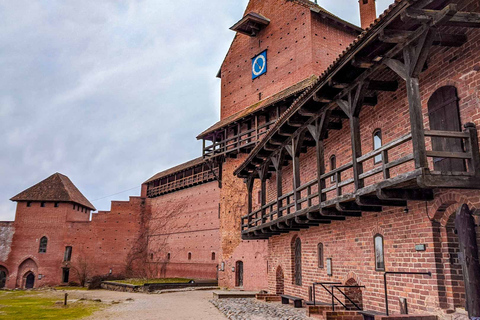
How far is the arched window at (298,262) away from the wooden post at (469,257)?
8.27 metres

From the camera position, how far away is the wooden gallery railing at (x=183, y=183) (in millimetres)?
31344

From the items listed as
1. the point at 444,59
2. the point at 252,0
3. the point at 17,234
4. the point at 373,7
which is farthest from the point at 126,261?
the point at 444,59

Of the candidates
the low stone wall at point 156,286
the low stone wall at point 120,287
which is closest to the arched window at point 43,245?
the low stone wall at point 120,287

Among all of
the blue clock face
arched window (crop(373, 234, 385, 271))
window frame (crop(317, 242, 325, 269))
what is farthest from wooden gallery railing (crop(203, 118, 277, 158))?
arched window (crop(373, 234, 385, 271))

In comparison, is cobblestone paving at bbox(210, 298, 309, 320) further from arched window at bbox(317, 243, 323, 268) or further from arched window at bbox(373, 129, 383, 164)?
arched window at bbox(373, 129, 383, 164)

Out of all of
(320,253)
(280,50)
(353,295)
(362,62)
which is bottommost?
(353,295)

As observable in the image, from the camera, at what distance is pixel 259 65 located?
78.9 ft

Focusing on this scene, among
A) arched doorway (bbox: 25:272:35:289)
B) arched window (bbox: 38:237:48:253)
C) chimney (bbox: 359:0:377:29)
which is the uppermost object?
chimney (bbox: 359:0:377:29)

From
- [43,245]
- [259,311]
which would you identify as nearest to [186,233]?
[43,245]

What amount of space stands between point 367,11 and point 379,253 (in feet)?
55.8

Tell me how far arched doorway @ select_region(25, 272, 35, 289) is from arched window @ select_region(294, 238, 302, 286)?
30148mm

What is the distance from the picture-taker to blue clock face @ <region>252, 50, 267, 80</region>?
77.3ft

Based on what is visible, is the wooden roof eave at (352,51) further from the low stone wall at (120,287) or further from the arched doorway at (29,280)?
the arched doorway at (29,280)

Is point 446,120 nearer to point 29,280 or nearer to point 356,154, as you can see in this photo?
point 356,154
